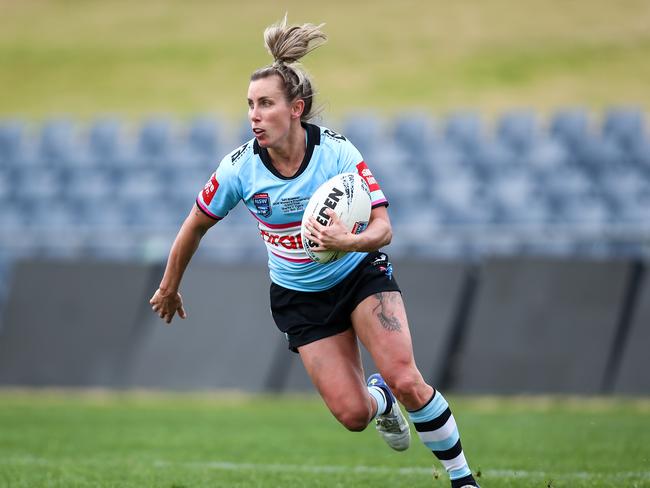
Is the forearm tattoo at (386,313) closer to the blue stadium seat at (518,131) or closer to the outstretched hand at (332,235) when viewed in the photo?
the outstretched hand at (332,235)

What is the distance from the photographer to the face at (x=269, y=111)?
21.0 feet

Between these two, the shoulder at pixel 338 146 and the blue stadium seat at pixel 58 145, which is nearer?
the shoulder at pixel 338 146

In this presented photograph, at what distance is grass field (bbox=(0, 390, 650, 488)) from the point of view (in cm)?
723

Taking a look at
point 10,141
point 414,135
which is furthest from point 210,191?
point 10,141

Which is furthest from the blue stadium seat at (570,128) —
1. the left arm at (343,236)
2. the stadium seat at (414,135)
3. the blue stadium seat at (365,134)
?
the left arm at (343,236)

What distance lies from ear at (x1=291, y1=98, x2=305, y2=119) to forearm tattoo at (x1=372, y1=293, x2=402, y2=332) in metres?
1.16

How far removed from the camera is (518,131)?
18656 mm

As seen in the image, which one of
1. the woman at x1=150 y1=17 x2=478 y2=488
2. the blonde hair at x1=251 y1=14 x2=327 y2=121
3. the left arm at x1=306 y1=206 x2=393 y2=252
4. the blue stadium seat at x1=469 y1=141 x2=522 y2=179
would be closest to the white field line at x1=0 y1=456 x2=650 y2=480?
the woman at x1=150 y1=17 x2=478 y2=488

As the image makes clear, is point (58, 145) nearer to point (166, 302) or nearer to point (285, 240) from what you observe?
point (166, 302)

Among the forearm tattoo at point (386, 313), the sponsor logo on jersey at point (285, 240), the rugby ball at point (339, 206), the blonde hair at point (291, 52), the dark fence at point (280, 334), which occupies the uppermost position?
the blonde hair at point (291, 52)

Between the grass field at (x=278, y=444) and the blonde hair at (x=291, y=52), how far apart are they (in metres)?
2.45

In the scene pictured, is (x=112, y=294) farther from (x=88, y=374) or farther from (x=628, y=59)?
(x=628, y=59)

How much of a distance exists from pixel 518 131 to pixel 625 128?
1750 millimetres

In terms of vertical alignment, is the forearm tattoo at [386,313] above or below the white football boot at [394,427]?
above
